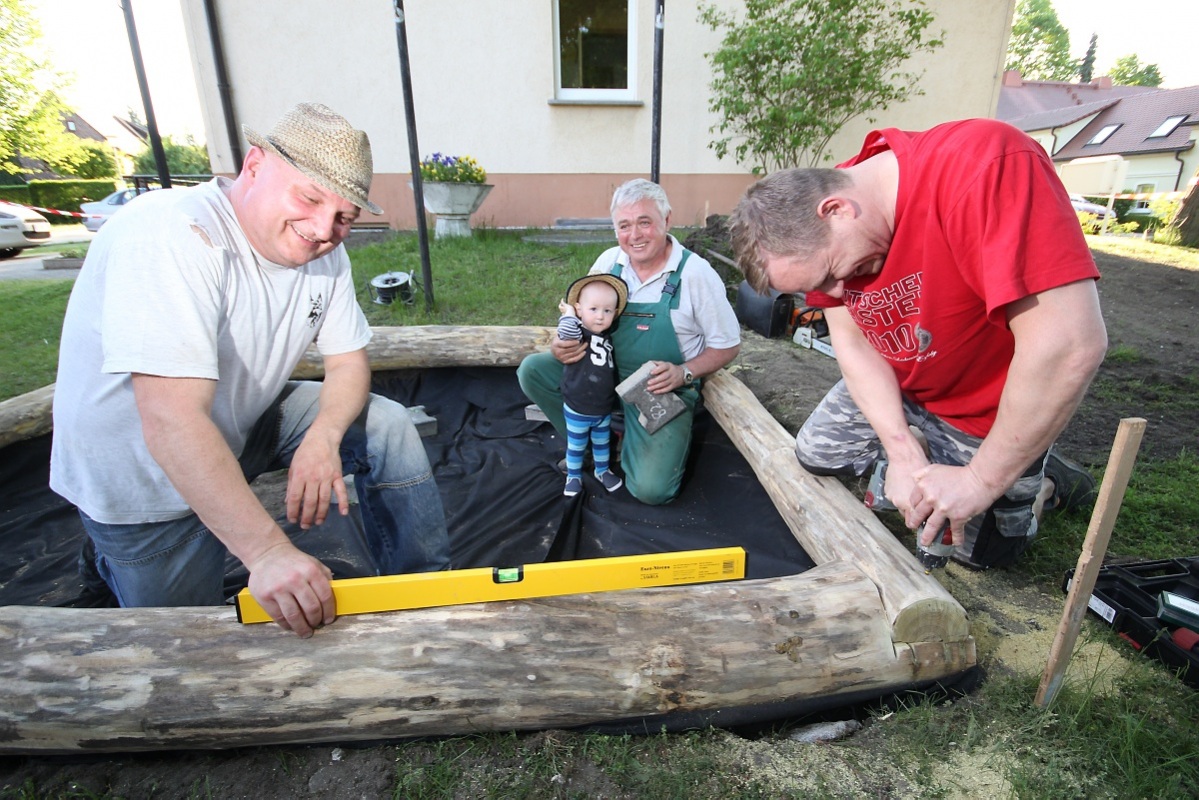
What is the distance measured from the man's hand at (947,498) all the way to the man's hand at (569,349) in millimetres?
1640

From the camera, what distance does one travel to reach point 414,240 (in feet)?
24.1

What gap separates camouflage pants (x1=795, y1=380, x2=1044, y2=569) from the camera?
2.06 meters

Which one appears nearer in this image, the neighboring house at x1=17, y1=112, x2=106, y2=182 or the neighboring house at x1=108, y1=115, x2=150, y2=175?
the neighboring house at x1=17, y1=112, x2=106, y2=182

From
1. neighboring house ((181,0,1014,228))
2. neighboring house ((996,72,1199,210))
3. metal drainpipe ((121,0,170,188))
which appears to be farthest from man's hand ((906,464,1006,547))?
neighboring house ((996,72,1199,210))

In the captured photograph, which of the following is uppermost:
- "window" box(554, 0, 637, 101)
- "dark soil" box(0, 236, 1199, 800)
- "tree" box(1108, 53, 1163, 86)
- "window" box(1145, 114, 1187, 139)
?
"tree" box(1108, 53, 1163, 86)

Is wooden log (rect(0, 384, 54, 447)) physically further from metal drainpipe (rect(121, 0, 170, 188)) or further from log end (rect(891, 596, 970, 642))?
log end (rect(891, 596, 970, 642))

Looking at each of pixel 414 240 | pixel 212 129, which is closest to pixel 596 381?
pixel 414 240

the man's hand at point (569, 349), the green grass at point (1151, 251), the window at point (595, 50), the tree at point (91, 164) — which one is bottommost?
the green grass at point (1151, 251)

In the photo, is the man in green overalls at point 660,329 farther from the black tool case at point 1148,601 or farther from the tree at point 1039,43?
the tree at point 1039,43

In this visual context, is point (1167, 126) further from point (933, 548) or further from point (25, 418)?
point (25, 418)

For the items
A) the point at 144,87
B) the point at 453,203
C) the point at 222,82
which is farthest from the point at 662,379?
the point at 222,82

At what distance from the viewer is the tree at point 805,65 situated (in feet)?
22.6

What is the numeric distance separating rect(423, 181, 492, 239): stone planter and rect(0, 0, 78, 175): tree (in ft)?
82.9

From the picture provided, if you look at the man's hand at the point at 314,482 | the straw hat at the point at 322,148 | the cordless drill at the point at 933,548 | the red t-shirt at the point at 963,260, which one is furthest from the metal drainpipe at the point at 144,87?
the cordless drill at the point at 933,548
